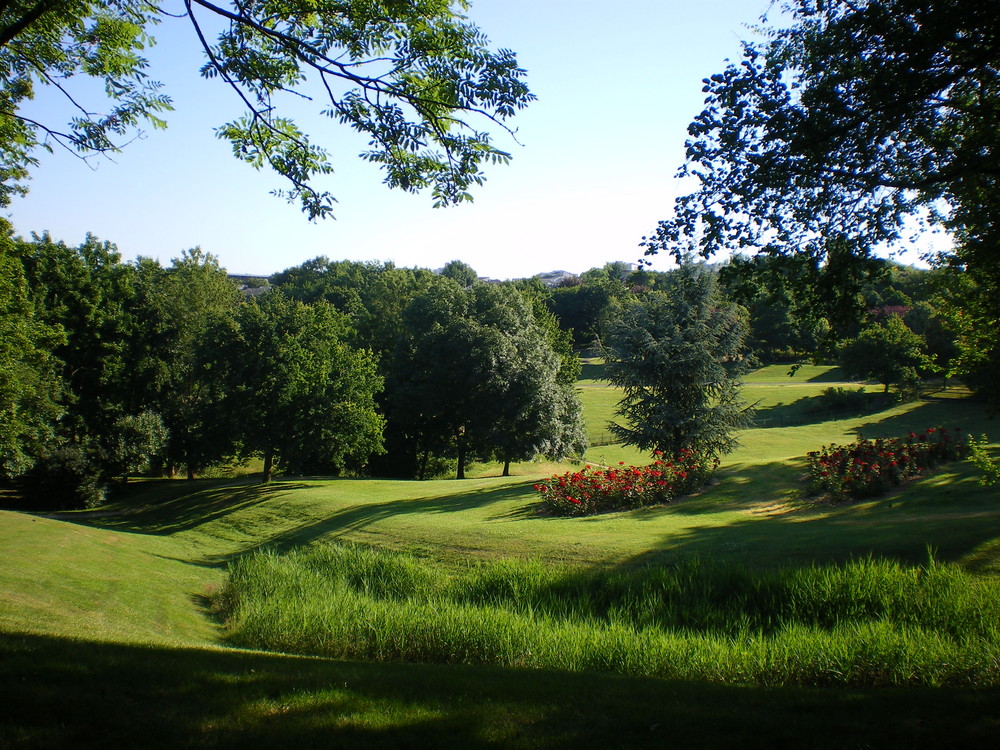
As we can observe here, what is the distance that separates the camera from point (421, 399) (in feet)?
120

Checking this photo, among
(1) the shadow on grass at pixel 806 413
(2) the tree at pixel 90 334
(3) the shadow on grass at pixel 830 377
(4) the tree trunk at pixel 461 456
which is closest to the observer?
(2) the tree at pixel 90 334

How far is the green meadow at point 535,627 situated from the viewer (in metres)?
5.00

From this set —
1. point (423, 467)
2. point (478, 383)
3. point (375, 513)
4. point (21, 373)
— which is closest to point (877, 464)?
point (375, 513)

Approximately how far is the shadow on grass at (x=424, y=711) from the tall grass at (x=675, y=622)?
1248 millimetres

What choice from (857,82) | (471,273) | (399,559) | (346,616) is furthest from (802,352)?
(471,273)

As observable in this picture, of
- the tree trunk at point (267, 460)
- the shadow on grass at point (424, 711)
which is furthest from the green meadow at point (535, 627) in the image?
the tree trunk at point (267, 460)

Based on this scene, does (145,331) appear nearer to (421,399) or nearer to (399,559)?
(421,399)

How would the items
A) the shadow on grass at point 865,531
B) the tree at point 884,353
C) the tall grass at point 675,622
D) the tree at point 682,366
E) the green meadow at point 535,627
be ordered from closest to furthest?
the green meadow at point 535,627, the tall grass at point 675,622, the shadow on grass at point 865,531, the tree at point 682,366, the tree at point 884,353

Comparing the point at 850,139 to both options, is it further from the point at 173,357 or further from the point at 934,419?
the point at 173,357

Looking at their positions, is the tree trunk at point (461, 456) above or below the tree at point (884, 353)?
below

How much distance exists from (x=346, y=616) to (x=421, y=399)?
2573 cm

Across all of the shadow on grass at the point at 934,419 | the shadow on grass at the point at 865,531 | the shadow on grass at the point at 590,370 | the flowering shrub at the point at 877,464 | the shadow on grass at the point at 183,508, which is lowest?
the shadow on grass at the point at 183,508

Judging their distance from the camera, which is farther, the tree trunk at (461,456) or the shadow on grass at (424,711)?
the tree trunk at (461,456)

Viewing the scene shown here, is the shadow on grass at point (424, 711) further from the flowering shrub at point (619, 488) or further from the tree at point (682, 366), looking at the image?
the tree at point (682, 366)
